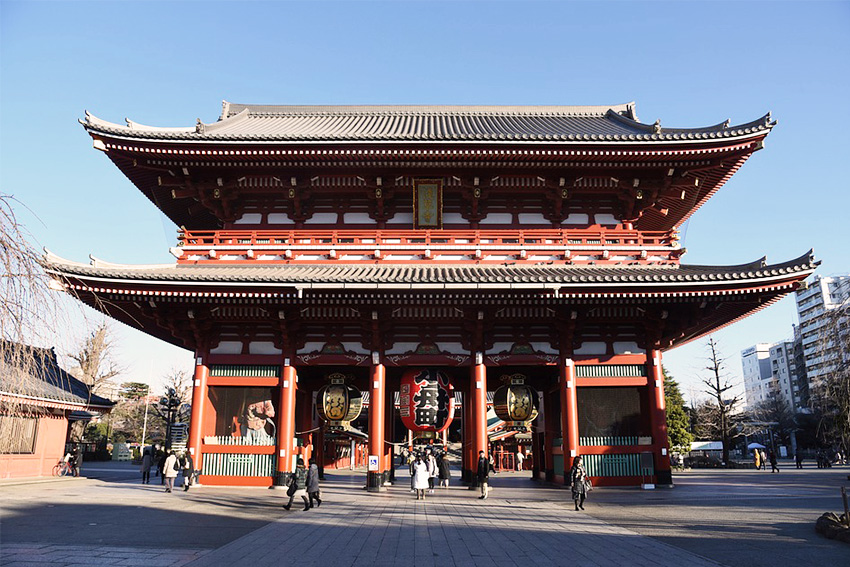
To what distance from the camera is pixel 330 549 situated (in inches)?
398

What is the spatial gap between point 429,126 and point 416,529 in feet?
63.5

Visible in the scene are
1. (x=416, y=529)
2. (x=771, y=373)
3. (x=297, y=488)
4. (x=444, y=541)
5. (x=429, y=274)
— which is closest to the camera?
(x=444, y=541)

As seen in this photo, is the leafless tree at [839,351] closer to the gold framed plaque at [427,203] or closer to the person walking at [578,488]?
the person walking at [578,488]

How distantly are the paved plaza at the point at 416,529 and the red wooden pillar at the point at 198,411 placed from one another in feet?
4.92

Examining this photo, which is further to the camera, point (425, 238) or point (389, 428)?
point (389, 428)

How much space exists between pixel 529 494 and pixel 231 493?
10255mm

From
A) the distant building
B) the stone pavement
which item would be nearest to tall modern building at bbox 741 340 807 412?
the stone pavement

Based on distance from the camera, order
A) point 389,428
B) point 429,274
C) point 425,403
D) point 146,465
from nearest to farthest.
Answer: point 429,274, point 425,403, point 146,465, point 389,428

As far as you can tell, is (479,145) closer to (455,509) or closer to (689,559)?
(455,509)

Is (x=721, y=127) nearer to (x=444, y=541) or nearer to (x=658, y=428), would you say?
(x=658, y=428)

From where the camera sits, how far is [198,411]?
1961cm

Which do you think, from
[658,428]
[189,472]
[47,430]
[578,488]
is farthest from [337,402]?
[47,430]

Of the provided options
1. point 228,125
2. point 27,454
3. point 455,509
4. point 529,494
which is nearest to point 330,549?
point 455,509

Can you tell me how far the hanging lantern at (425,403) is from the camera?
18.9m
